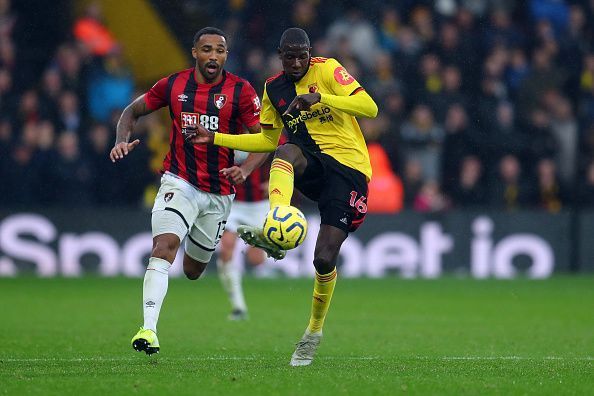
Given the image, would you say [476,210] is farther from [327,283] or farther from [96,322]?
[327,283]

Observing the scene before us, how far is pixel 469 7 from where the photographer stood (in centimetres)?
2059

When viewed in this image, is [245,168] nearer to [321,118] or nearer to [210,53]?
[321,118]

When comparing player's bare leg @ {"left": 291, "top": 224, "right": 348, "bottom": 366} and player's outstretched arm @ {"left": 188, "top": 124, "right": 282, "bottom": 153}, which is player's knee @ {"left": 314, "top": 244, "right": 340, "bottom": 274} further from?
player's outstretched arm @ {"left": 188, "top": 124, "right": 282, "bottom": 153}

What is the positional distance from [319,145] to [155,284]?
62.0 inches

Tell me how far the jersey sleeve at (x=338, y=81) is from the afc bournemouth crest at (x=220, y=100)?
941 millimetres

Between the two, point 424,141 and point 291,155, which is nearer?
point 291,155

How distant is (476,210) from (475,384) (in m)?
11.7

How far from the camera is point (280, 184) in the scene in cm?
852

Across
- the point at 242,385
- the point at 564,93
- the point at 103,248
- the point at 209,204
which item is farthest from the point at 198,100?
the point at 564,93

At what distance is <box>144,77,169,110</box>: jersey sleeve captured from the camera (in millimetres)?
9516

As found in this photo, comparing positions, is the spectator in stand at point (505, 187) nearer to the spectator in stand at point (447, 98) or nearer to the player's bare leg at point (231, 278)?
the spectator in stand at point (447, 98)

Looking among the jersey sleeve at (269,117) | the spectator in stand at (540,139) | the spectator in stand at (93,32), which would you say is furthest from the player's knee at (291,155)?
the spectator in stand at (540,139)

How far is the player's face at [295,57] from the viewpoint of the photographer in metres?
8.70

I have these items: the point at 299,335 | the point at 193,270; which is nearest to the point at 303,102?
the point at 193,270
